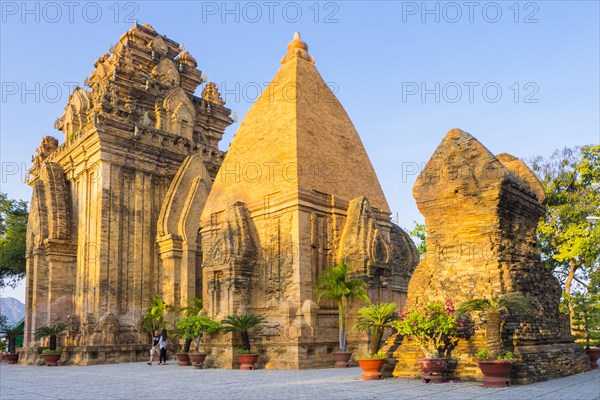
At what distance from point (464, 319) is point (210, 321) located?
30.3 feet

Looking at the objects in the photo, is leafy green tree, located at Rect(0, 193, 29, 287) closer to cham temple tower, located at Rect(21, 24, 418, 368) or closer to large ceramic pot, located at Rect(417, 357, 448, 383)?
cham temple tower, located at Rect(21, 24, 418, 368)

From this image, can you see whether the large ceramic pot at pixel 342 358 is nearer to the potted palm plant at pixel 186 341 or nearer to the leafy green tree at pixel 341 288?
the leafy green tree at pixel 341 288

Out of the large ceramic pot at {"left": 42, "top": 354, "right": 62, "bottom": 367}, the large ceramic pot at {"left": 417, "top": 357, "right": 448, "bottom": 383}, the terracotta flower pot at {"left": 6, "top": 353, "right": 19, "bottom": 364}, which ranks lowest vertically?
the terracotta flower pot at {"left": 6, "top": 353, "right": 19, "bottom": 364}

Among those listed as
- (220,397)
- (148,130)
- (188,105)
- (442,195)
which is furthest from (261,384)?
(188,105)

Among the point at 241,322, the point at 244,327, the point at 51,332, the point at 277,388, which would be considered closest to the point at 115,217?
the point at 51,332

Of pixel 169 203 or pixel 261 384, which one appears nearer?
pixel 261 384

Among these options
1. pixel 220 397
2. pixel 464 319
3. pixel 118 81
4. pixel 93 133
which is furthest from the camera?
pixel 118 81

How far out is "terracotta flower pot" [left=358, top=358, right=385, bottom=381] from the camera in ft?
40.4

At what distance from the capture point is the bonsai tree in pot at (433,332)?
11190 mm

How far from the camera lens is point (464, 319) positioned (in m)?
11.8

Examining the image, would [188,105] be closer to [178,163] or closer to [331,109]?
[178,163]

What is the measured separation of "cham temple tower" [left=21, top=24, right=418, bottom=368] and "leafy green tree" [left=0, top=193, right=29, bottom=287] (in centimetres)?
560

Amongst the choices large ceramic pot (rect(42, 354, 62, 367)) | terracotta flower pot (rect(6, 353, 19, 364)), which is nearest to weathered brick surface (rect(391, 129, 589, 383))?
large ceramic pot (rect(42, 354, 62, 367))

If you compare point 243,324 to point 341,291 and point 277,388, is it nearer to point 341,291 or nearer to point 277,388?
point 341,291
